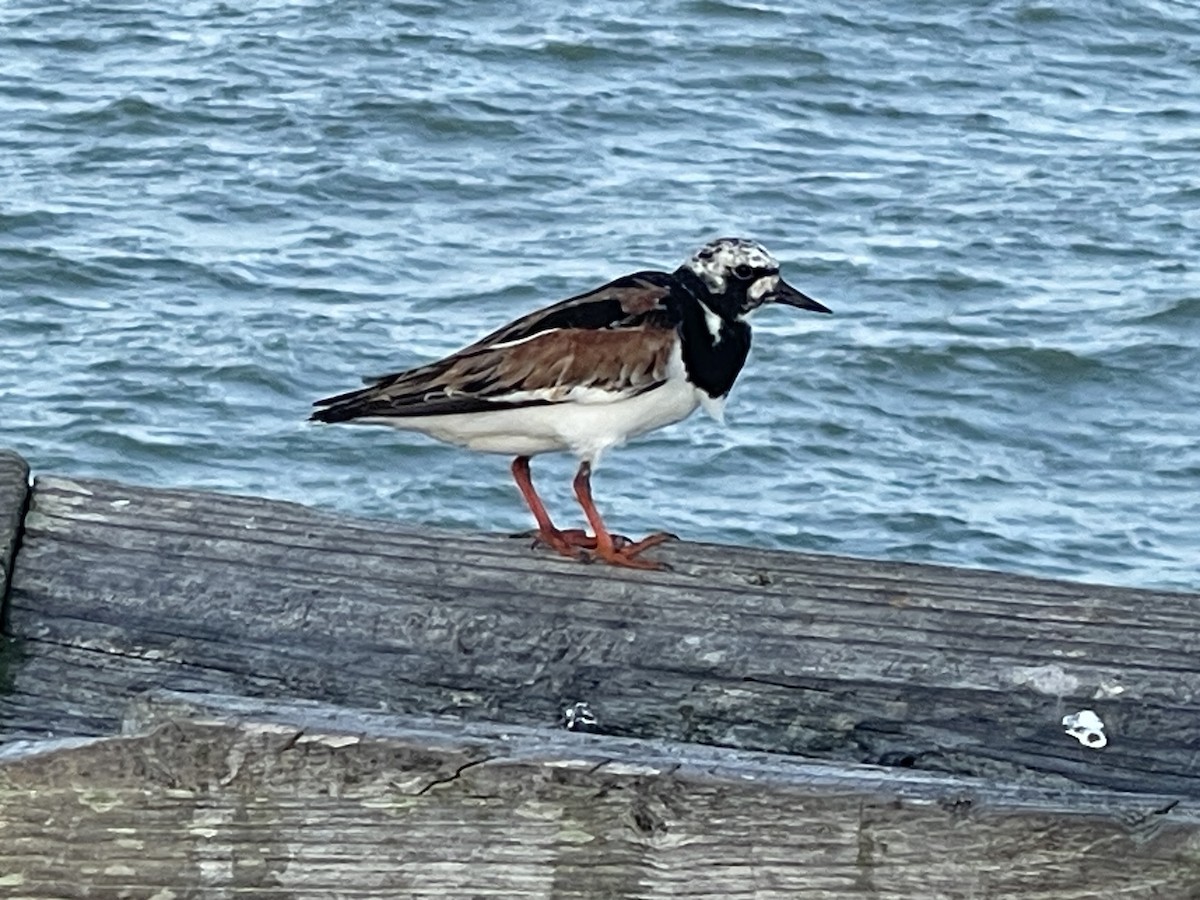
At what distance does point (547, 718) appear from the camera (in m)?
2.23

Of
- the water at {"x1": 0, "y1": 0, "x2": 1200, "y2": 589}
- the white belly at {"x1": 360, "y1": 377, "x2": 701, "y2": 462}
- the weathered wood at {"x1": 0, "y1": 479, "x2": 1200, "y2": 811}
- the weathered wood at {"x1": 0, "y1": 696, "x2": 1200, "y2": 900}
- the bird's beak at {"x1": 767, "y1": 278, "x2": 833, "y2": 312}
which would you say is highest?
the weathered wood at {"x1": 0, "y1": 696, "x2": 1200, "y2": 900}

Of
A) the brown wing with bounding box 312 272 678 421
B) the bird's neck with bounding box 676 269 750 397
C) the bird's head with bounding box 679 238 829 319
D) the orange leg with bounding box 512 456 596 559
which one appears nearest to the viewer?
the orange leg with bounding box 512 456 596 559

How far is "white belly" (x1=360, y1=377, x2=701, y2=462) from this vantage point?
3.75 m

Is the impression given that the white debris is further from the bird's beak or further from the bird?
the bird's beak

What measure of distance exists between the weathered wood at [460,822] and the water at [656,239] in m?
5.71

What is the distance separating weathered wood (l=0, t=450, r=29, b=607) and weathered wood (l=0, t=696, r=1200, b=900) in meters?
0.73

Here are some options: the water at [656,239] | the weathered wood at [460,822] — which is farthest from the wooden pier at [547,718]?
the water at [656,239]

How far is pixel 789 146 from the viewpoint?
11133 millimetres

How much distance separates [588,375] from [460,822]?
2118 millimetres

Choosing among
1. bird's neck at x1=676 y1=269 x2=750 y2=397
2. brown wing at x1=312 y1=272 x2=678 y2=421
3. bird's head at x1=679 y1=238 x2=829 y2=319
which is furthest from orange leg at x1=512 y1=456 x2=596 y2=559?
bird's head at x1=679 y1=238 x2=829 y2=319

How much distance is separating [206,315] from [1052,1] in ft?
21.0

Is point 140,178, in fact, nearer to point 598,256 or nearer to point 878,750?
point 598,256

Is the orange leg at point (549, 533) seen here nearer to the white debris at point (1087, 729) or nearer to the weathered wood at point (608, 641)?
the weathered wood at point (608, 641)

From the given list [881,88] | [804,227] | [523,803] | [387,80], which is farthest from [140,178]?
[523,803]
